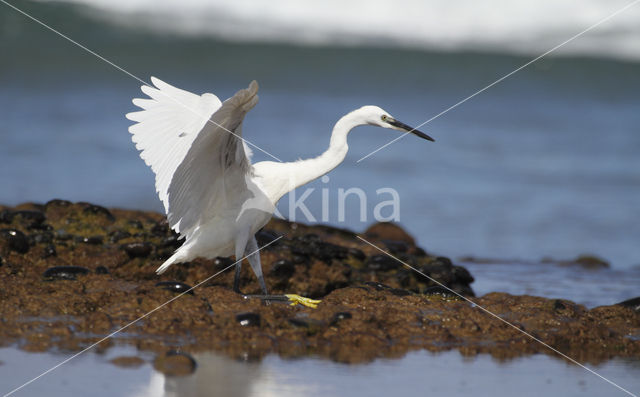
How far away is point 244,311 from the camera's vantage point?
621 centimetres

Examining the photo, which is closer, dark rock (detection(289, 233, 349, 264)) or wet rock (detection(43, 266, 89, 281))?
wet rock (detection(43, 266, 89, 281))

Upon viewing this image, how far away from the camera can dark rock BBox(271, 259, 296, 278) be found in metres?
8.45

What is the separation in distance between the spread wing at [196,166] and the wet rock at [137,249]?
0.86m

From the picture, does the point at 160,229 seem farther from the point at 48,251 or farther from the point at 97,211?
the point at 48,251

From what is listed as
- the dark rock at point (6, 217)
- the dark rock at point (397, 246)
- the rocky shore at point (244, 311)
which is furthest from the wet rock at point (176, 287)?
the dark rock at point (397, 246)

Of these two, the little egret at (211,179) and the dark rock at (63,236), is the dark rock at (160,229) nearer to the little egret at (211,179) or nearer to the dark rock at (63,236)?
the dark rock at (63,236)

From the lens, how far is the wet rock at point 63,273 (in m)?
6.86

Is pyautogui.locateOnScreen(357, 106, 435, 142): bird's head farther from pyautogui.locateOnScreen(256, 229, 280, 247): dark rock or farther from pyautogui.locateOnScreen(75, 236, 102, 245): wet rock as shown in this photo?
pyautogui.locateOnScreen(75, 236, 102, 245): wet rock

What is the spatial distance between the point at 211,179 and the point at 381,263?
2612 mm

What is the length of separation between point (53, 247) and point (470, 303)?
4103mm

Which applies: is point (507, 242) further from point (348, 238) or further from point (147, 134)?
point (147, 134)

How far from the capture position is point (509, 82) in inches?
984

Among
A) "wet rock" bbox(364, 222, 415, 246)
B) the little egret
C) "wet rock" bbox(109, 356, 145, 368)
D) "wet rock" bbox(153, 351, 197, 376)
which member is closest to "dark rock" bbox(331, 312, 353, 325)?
the little egret

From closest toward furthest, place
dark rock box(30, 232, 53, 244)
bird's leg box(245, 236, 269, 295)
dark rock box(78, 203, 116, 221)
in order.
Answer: bird's leg box(245, 236, 269, 295) → dark rock box(30, 232, 53, 244) → dark rock box(78, 203, 116, 221)
